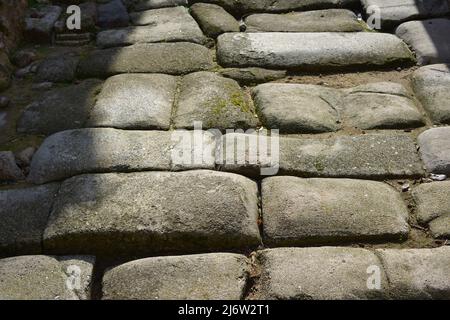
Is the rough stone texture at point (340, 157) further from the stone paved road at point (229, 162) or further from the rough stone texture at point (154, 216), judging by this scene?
the rough stone texture at point (154, 216)

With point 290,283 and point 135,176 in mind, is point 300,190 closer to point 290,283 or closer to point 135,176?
point 290,283

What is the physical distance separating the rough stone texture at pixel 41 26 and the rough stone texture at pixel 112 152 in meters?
1.36

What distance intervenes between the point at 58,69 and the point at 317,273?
2.16m

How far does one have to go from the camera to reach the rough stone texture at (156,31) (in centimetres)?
352

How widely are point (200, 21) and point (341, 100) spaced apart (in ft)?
4.44

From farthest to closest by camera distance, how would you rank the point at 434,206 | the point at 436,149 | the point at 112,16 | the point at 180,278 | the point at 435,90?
the point at 112,16 < the point at 435,90 < the point at 436,149 < the point at 434,206 < the point at 180,278

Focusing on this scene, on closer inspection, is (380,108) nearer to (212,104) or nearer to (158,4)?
(212,104)

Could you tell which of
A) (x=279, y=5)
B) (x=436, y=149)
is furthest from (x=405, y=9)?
(x=436, y=149)

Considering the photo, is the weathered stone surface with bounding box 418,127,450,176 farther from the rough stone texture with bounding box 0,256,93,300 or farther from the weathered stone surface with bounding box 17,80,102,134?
the weathered stone surface with bounding box 17,80,102,134

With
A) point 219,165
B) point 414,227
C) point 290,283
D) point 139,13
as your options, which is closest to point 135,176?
point 219,165

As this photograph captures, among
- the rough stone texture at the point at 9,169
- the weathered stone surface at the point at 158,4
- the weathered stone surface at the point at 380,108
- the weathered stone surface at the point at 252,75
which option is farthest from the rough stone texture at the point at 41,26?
the weathered stone surface at the point at 380,108

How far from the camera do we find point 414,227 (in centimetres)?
209

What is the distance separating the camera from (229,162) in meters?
2.33

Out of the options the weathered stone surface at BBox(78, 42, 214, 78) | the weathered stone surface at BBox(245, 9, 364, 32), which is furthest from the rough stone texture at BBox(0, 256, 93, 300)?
the weathered stone surface at BBox(245, 9, 364, 32)
